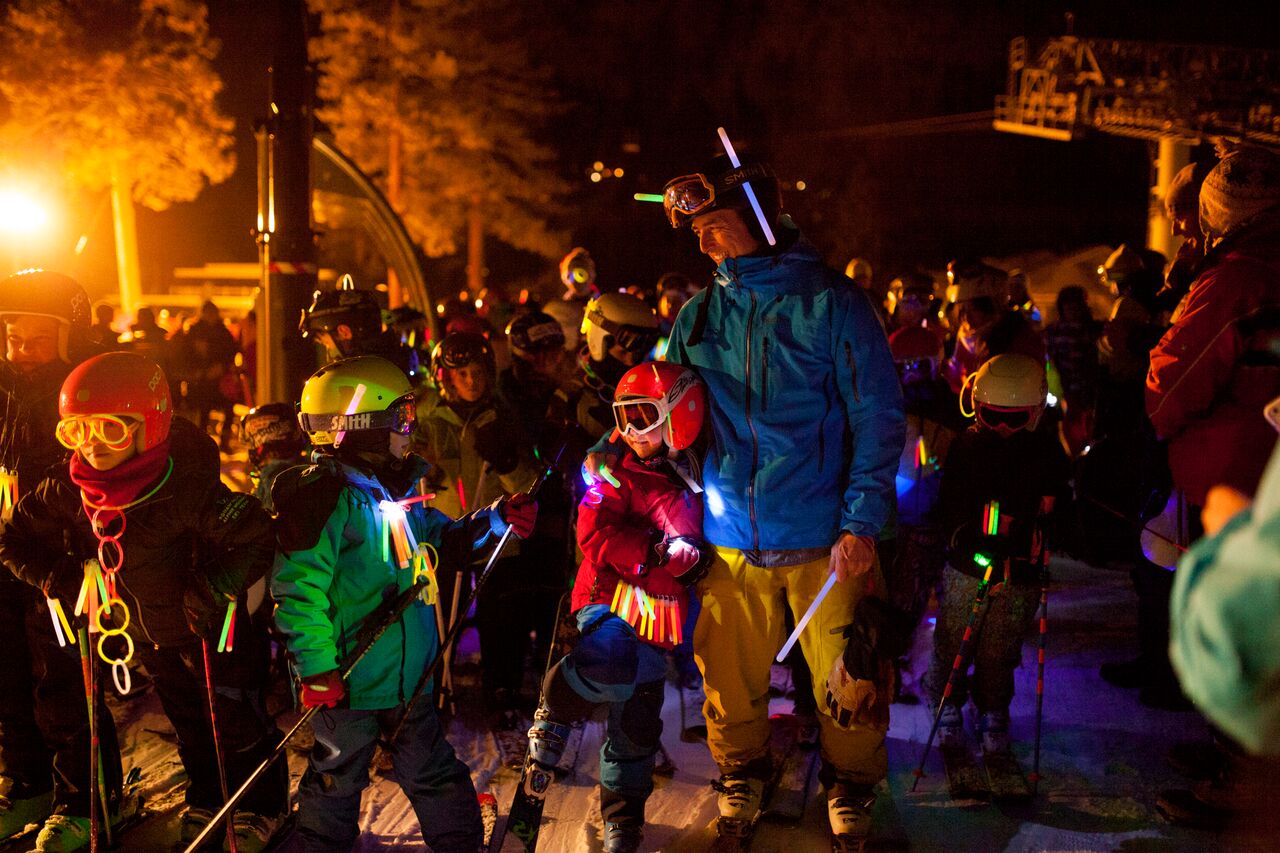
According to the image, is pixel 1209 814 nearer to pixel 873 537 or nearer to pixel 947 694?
pixel 947 694

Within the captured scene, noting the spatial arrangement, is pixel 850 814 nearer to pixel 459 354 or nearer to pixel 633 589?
pixel 633 589

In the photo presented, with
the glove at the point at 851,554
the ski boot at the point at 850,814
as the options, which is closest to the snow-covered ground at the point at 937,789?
the ski boot at the point at 850,814

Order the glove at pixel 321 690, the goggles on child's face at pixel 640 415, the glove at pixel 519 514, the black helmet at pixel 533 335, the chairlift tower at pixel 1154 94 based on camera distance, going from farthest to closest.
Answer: the chairlift tower at pixel 1154 94
the black helmet at pixel 533 335
the glove at pixel 519 514
the goggles on child's face at pixel 640 415
the glove at pixel 321 690

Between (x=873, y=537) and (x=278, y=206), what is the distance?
516 cm

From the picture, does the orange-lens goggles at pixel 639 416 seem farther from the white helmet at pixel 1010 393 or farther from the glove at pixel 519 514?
the white helmet at pixel 1010 393

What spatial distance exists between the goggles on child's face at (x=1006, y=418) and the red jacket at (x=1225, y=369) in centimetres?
99

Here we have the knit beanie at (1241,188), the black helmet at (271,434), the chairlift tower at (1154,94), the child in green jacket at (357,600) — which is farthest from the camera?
the chairlift tower at (1154,94)

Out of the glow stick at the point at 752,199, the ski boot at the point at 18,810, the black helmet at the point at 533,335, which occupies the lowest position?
the ski boot at the point at 18,810

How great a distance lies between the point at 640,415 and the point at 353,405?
1056mm

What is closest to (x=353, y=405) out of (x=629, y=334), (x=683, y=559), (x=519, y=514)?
(x=519, y=514)

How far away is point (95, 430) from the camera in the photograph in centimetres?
355

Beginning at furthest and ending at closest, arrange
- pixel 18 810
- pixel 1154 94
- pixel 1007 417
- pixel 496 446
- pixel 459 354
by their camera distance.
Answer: pixel 1154 94 < pixel 459 354 < pixel 496 446 < pixel 1007 417 < pixel 18 810

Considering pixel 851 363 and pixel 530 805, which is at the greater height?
pixel 851 363

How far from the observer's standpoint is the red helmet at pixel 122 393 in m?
3.54
